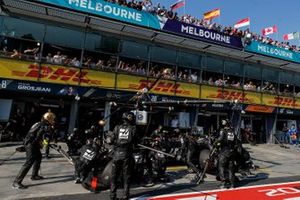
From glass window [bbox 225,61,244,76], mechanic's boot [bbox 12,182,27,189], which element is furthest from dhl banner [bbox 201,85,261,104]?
mechanic's boot [bbox 12,182,27,189]

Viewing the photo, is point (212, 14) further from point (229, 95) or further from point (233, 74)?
point (229, 95)

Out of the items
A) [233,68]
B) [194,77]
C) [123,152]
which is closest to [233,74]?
[233,68]

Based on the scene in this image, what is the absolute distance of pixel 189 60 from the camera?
19938 mm

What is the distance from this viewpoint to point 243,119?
77.6 ft

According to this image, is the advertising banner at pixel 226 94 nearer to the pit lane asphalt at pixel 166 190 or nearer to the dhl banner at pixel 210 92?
the dhl banner at pixel 210 92

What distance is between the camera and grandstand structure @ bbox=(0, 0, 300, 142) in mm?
14703

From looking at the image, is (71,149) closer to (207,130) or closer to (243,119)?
(207,130)

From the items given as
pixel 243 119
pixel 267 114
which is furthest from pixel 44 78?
pixel 267 114

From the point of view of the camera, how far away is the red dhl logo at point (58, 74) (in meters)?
14.5

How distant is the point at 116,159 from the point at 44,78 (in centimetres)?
951

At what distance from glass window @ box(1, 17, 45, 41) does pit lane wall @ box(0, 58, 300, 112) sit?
1.65 m

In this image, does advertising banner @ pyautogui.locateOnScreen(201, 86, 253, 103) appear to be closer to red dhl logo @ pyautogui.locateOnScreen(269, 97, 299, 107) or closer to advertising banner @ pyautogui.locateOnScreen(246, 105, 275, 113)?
advertising banner @ pyautogui.locateOnScreen(246, 105, 275, 113)

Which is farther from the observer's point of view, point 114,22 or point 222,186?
point 114,22

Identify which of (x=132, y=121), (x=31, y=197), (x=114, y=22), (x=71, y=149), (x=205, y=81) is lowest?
(x=31, y=197)
